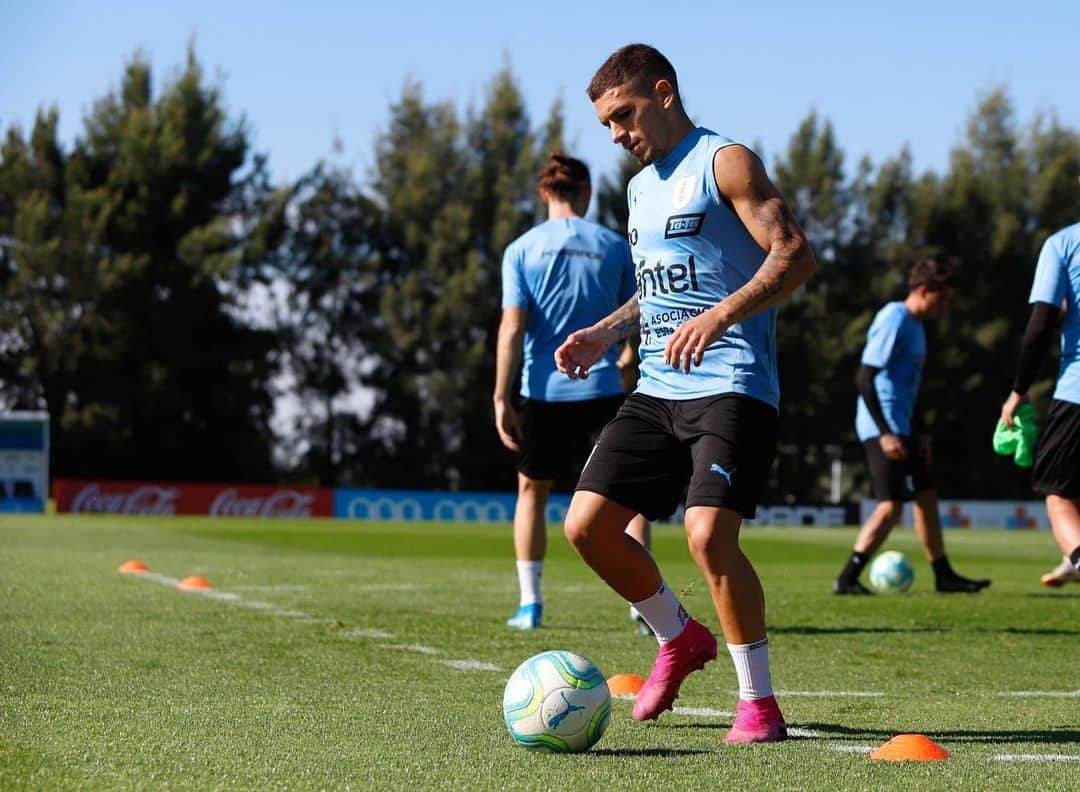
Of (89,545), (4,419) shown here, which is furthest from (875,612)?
(4,419)

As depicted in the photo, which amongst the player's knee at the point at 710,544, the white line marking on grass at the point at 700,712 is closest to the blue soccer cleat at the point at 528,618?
the white line marking on grass at the point at 700,712

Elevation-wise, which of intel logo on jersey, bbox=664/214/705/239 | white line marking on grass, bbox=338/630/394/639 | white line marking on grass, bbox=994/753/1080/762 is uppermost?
intel logo on jersey, bbox=664/214/705/239

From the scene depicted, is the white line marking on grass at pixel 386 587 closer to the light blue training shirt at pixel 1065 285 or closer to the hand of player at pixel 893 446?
the hand of player at pixel 893 446

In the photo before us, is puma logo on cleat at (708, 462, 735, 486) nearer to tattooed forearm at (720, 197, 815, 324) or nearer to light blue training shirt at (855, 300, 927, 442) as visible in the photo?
tattooed forearm at (720, 197, 815, 324)

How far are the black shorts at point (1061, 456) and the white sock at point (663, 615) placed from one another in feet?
7.07

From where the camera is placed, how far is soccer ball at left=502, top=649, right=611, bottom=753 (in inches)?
172

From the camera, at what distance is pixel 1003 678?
21.0 feet

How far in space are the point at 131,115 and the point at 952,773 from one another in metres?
46.1

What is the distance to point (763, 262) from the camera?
4848mm

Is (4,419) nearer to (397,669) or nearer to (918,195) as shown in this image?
(397,669)

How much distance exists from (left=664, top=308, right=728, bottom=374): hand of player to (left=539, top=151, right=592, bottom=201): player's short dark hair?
364 cm

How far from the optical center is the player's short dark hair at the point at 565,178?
8094 millimetres

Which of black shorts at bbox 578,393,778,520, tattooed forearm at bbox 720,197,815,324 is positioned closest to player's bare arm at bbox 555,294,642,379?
black shorts at bbox 578,393,778,520

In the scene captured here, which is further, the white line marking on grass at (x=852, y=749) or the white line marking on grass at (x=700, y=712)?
the white line marking on grass at (x=700, y=712)
